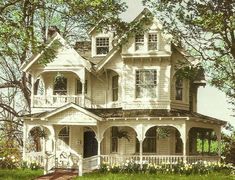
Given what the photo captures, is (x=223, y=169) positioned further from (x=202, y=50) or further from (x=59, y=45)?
(x=59, y=45)

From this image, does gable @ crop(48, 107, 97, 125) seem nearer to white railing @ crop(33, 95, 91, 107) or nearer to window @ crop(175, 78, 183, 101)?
white railing @ crop(33, 95, 91, 107)

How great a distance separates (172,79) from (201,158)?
5957 mm

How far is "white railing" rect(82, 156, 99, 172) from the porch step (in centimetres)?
70

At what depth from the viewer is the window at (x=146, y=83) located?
1364 inches

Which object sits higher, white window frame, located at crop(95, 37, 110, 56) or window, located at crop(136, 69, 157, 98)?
white window frame, located at crop(95, 37, 110, 56)

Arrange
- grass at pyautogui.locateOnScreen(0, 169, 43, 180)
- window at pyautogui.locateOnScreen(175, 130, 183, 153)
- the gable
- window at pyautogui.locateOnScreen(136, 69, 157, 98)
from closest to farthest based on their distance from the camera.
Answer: grass at pyautogui.locateOnScreen(0, 169, 43, 180) < the gable < window at pyautogui.locateOnScreen(136, 69, 157, 98) < window at pyautogui.locateOnScreen(175, 130, 183, 153)

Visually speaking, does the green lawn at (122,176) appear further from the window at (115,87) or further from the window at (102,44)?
the window at (102,44)

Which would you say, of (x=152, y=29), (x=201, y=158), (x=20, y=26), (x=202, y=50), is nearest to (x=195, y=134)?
(x=201, y=158)

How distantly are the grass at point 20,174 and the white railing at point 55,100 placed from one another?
5660 mm

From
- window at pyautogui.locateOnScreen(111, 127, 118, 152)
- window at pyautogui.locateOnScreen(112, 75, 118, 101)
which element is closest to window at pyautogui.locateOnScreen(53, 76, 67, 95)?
window at pyautogui.locateOnScreen(112, 75, 118, 101)

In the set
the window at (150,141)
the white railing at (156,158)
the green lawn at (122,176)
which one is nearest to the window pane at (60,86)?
the white railing at (156,158)

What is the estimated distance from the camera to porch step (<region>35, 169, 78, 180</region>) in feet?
95.6

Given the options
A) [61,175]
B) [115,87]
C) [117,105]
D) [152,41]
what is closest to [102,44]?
[115,87]

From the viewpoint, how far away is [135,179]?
88.7 ft
